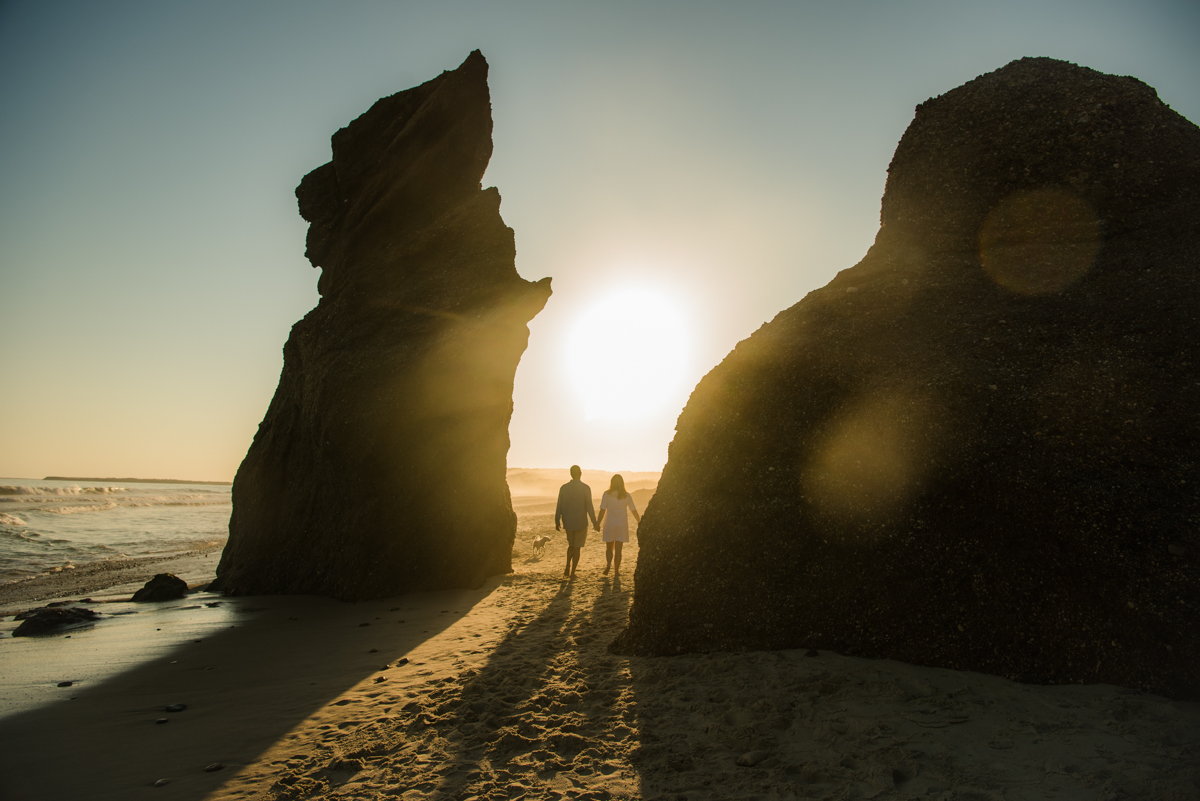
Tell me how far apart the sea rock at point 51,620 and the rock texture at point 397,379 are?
2451 millimetres

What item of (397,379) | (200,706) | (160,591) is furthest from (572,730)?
(160,591)

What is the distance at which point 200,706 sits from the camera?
5781mm

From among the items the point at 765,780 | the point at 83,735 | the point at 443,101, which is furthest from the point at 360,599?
the point at 443,101

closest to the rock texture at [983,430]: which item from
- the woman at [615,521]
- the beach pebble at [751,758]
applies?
the beach pebble at [751,758]

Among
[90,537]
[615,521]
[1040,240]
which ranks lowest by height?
[90,537]

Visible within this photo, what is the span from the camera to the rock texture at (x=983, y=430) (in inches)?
170

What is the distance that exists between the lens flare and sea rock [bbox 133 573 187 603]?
1432cm

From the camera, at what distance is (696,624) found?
585 centimetres

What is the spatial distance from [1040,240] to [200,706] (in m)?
9.43

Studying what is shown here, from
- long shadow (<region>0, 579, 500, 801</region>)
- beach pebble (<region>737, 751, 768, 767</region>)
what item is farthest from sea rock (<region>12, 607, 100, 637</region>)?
beach pebble (<region>737, 751, 768, 767</region>)

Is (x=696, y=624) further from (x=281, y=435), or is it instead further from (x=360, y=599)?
(x=281, y=435)

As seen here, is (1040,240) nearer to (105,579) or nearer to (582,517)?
(582,517)

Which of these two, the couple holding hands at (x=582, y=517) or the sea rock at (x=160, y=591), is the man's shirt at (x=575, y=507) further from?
the sea rock at (x=160, y=591)

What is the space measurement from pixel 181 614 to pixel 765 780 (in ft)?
34.2
